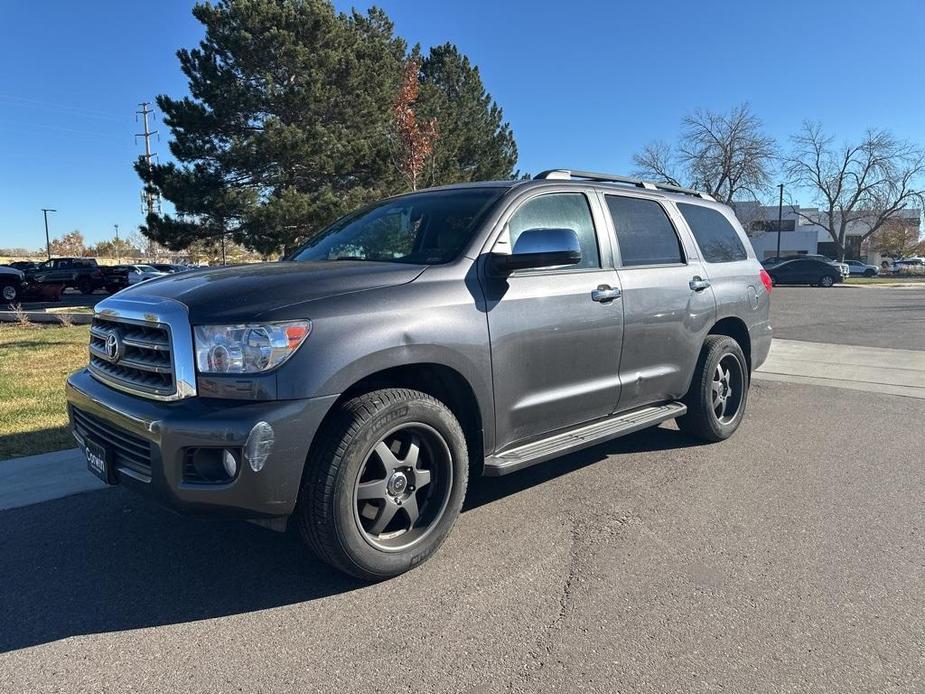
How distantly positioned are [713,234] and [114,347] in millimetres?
4590

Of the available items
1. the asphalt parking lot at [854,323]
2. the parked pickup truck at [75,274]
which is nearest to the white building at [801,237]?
the asphalt parking lot at [854,323]

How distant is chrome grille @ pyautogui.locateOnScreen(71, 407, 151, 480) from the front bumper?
39mm

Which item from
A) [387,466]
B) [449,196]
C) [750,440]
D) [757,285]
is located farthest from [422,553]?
[757,285]

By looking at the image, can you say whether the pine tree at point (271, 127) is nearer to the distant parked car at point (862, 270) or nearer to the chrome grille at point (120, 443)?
the chrome grille at point (120, 443)

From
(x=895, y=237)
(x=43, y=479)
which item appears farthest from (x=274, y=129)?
(x=895, y=237)

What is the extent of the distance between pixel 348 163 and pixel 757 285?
17.5 meters

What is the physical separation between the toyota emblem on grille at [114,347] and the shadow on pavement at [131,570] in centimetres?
103

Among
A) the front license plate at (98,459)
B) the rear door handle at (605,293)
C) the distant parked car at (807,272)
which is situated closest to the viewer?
the front license plate at (98,459)

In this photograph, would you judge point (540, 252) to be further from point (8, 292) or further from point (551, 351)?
point (8, 292)

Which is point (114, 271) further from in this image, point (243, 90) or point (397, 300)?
point (397, 300)

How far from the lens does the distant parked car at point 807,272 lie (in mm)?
37188

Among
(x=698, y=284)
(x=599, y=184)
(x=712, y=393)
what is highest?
(x=599, y=184)

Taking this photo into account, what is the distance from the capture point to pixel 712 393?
535 centimetres

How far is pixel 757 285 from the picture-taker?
5.93 m
